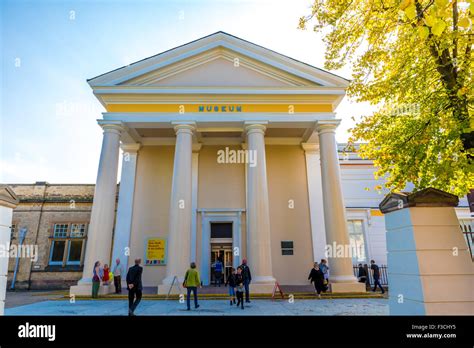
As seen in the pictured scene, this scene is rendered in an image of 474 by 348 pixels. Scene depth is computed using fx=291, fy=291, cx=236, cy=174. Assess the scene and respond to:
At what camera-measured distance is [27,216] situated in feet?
70.7

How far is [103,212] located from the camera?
14.6m

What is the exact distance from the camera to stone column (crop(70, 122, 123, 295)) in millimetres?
13826

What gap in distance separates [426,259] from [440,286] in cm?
50

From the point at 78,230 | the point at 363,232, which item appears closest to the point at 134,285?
the point at 78,230

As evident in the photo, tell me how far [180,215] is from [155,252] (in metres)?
4.98

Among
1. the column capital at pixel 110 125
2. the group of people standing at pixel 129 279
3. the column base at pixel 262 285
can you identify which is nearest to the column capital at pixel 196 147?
the column capital at pixel 110 125

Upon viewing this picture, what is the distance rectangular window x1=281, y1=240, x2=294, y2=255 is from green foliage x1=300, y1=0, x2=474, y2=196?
997 cm

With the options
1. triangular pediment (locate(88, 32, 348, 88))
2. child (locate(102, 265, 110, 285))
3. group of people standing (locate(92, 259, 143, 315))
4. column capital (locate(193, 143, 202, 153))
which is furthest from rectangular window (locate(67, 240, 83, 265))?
triangular pediment (locate(88, 32, 348, 88))

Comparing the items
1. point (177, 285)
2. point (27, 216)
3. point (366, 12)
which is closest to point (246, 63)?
point (366, 12)

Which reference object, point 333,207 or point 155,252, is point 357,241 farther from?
point 155,252

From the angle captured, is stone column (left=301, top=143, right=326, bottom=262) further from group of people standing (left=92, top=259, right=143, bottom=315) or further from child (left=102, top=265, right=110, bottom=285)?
child (left=102, top=265, right=110, bottom=285)

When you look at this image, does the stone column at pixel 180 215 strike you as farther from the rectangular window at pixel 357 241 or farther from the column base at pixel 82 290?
the rectangular window at pixel 357 241

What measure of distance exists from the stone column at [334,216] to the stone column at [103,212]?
1107cm
